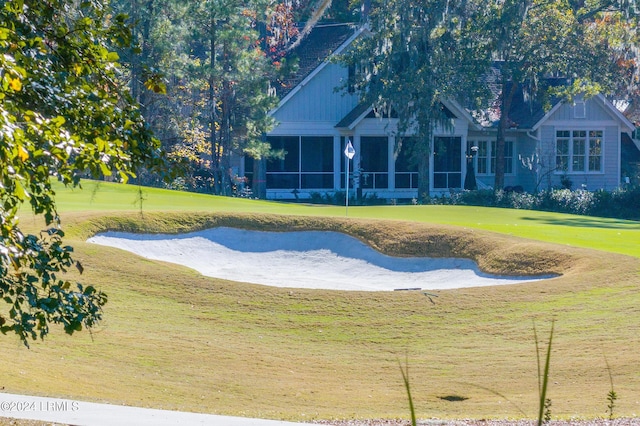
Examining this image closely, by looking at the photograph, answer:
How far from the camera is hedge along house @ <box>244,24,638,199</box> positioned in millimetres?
41812

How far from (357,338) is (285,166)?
92.7ft

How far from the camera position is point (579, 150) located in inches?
1745

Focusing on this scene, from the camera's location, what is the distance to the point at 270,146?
4062 centimetres

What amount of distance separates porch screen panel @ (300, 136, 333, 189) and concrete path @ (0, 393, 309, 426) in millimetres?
33699

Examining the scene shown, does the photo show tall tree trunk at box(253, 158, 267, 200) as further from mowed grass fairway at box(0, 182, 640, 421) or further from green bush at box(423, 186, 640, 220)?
mowed grass fairway at box(0, 182, 640, 421)

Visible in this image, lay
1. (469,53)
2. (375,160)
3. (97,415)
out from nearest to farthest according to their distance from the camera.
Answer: (97,415) < (469,53) < (375,160)

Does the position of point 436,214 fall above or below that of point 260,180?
below

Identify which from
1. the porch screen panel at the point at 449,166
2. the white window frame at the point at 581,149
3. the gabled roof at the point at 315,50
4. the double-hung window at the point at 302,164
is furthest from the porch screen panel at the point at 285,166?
the white window frame at the point at 581,149

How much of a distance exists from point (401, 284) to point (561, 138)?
86.7 ft

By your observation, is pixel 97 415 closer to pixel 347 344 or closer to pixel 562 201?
pixel 347 344

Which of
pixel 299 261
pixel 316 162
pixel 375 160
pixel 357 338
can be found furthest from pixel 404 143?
pixel 357 338

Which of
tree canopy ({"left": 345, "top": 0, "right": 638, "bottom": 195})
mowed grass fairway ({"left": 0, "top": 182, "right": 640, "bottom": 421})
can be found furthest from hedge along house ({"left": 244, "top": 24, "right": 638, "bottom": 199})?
mowed grass fairway ({"left": 0, "top": 182, "right": 640, "bottom": 421})

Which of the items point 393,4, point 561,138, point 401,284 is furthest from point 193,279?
point 561,138

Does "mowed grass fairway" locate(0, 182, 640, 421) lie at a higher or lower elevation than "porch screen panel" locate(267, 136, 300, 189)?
lower
